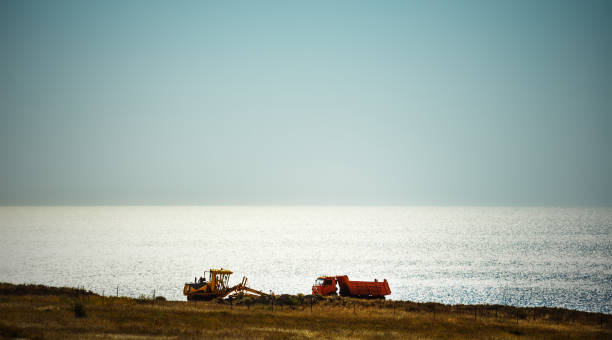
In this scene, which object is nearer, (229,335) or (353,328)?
(229,335)

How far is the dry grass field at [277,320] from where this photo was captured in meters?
29.5

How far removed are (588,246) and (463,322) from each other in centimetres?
13336

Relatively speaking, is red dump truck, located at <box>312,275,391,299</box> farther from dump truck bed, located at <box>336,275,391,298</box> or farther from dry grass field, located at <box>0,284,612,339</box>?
dry grass field, located at <box>0,284,612,339</box>

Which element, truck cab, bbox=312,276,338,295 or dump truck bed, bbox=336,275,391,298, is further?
truck cab, bbox=312,276,338,295

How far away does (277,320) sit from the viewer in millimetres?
35375

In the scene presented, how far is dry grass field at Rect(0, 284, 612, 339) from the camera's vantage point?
96.8ft

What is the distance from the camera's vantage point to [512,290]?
7394cm

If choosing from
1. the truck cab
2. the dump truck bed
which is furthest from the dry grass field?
the truck cab

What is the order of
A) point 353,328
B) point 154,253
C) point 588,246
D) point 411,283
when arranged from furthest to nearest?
point 588,246 → point 154,253 → point 411,283 → point 353,328

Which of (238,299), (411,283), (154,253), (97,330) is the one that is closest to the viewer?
(97,330)

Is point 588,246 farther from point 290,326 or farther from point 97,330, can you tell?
point 97,330

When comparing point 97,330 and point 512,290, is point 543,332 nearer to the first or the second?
point 97,330

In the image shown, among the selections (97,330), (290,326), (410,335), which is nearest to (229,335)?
(290,326)

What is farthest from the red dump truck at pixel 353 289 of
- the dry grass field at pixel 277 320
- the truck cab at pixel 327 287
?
the dry grass field at pixel 277 320
